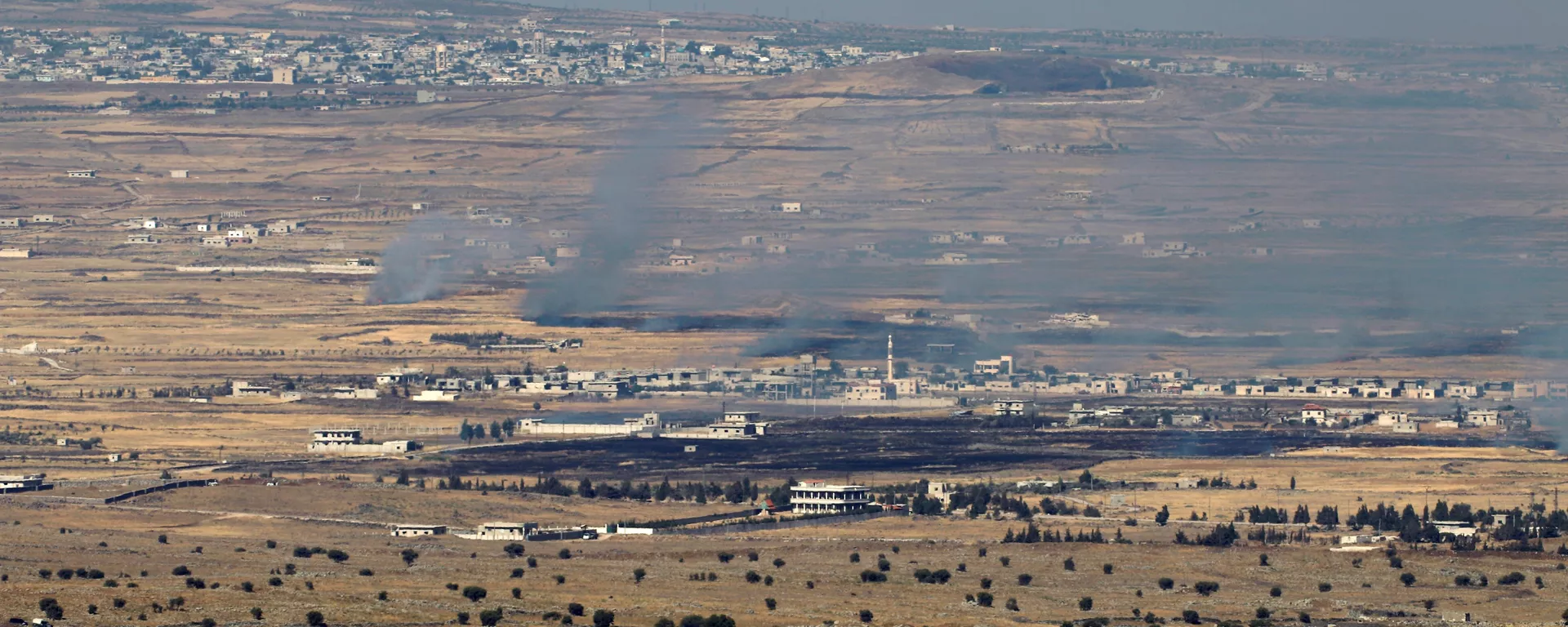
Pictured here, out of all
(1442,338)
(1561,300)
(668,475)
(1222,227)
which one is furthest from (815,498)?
(1222,227)

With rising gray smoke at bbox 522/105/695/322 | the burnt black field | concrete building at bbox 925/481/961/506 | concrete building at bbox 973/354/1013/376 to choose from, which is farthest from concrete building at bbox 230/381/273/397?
concrete building at bbox 925/481/961/506

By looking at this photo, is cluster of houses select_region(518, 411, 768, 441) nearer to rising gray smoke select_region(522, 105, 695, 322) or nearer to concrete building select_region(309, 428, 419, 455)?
concrete building select_region(309, 428, 419, 455)

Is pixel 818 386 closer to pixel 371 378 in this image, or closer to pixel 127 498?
pixel 371 378

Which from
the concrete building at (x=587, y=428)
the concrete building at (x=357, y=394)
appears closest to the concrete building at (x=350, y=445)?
the concrete building at (x=587, y=428)

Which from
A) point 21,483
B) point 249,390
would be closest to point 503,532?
point 21,483

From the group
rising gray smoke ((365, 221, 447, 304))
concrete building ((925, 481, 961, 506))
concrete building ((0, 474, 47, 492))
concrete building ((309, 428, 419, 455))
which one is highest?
rising gray smoke ((365, 221, 447, 304))

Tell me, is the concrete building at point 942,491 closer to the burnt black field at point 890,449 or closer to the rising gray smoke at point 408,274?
the burnt black field at point 890,449
